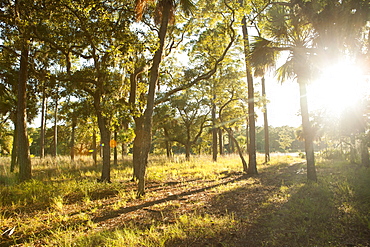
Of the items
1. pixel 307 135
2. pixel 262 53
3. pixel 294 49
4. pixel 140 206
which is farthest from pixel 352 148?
pixel 140 206

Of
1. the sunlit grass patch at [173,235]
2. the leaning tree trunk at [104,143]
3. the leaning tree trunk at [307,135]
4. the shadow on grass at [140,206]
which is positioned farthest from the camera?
the leaning tree trunk at [104,143]

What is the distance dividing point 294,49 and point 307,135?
371 cm

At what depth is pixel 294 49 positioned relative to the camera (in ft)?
28.9

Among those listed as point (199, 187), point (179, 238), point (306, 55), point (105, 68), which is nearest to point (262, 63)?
point (306, 55)

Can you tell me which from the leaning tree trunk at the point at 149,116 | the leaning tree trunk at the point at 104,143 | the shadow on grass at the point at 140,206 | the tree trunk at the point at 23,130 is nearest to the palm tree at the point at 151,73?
the leaning tree trunk at the point at 149,116

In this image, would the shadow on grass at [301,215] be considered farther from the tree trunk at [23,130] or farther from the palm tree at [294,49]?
the tree trunk at [23,130]

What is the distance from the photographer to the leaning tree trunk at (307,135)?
27.9 ft

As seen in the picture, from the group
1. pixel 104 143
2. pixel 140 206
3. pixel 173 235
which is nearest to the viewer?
pixel 173 235

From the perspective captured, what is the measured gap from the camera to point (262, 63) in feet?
30.2

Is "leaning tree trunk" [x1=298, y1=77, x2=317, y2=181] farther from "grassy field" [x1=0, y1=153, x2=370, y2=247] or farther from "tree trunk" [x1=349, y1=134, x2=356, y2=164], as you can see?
"tree trunk" [x1=349, y1=134, x2=356, y2=164]

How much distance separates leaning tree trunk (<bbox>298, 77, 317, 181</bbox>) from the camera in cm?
849

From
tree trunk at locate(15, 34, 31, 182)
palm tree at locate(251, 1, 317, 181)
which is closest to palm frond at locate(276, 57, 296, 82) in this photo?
palm tree at locate(251, 1, 317, 181)

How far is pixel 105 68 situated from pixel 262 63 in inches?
271

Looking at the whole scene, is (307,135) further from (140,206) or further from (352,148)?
(140,206)
